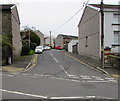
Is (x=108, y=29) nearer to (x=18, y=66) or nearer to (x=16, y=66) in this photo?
(x=18, y=66)

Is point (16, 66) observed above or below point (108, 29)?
below

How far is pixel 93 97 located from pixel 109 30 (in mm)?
14329

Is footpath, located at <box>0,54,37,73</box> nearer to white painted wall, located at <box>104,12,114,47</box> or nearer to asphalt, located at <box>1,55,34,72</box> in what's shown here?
asphalt, located at <box>1,55,34,72</box>

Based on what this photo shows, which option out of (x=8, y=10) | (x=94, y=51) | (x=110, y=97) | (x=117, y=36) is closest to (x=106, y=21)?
(x=117, y=36)

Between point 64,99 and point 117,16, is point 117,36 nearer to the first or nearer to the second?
point 117,16

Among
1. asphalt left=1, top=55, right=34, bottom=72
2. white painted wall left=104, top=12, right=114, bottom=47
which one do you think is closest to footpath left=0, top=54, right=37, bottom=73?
asphalt left=1, top=55, right=34, bottom=72

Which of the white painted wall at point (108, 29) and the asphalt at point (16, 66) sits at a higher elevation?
the white painted wall at point (108, 29)

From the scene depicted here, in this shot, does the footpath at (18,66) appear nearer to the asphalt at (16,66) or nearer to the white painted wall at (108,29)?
the asphalt at (16,66)

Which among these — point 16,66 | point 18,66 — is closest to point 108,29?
point 18,66

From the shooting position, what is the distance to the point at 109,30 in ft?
59.8

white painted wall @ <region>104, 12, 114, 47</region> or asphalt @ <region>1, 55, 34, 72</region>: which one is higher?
white painted wall @ <region>104, 12, 114, 47</region>

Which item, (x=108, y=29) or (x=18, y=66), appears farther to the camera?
(x=108, y=29)

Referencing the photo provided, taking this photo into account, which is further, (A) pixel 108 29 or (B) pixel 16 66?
(A) pixel 108 29

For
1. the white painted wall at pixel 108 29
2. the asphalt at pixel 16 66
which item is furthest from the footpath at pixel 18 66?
the white painted wall at pixel 108 29
